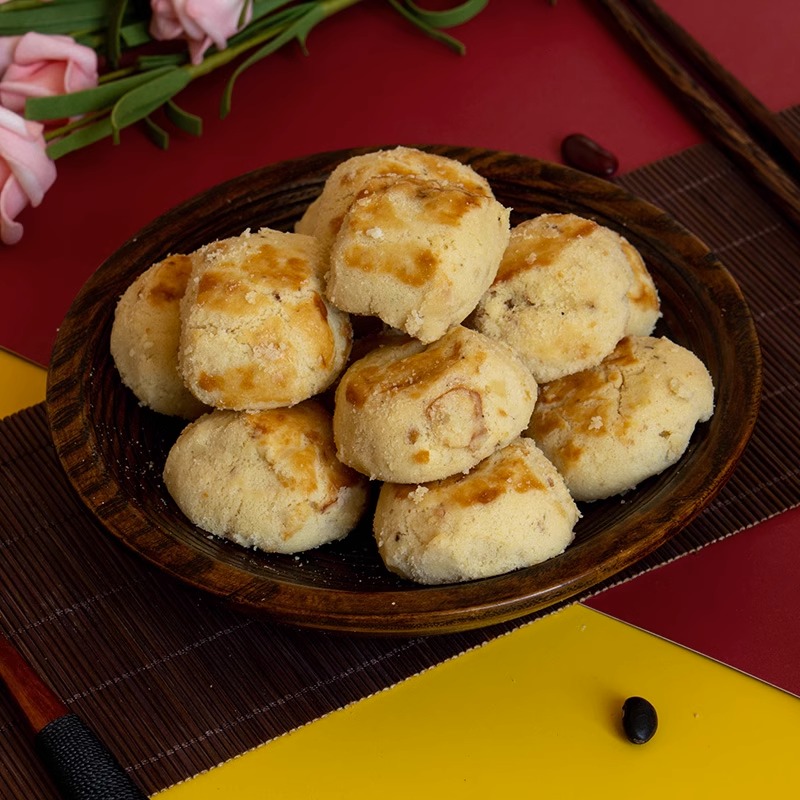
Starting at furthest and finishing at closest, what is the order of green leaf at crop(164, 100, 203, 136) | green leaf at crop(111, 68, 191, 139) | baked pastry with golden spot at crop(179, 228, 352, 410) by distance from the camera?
green leaf at crop(164, 100, 203, 136) → green leaf at crop(111, 68, 191, 139) → baked pastry with golden spot at crop(179, 228, 352, 410)

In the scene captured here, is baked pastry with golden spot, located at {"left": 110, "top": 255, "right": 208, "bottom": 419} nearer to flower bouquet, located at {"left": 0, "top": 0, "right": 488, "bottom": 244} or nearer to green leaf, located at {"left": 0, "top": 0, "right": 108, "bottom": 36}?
flower bouquet, located at {"left": 0, "top": 0, "right": 488, "bottom": 244}

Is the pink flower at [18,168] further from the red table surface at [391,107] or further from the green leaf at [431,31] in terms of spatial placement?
the green leaf at [431,31]

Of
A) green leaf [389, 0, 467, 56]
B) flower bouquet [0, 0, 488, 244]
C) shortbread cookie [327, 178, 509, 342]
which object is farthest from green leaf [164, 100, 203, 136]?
shortbread cookie [327, 178, 509, 342]

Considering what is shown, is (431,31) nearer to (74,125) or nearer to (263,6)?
(263,6)

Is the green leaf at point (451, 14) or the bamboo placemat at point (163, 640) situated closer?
the bamboo placemat at point (163, 640)

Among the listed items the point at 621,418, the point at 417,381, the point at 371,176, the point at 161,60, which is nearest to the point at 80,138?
the point at 161,60

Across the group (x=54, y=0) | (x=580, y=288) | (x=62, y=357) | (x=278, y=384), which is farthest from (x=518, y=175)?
(x=54, y=0)

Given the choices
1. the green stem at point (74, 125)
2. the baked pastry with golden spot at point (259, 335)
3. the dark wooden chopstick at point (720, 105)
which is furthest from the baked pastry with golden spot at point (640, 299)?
the green stem at point (74, 125)
